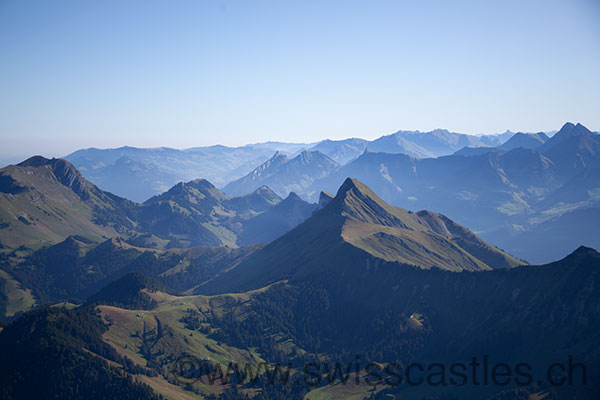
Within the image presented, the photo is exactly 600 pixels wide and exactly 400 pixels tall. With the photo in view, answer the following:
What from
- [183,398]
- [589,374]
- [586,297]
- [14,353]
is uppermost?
[586,297]

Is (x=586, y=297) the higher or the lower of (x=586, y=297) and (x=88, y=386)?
the higher

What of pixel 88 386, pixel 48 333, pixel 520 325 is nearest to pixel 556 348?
pixel 520 325

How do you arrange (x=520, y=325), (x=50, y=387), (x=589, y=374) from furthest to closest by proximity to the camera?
(x=520, y=325), (x=50, y=387), (x=589, y=374)

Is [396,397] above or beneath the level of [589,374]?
beneath

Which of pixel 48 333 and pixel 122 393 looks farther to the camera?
pixel 48 333

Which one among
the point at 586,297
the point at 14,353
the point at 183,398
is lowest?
the point at 183,398

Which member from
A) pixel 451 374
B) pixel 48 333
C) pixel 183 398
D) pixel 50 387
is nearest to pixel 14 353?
pixel 48 333

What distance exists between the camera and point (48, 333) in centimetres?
19362

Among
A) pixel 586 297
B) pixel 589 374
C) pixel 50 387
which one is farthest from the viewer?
pixel 586 297

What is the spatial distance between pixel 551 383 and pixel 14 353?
210281 mm

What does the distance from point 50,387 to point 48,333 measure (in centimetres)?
2827

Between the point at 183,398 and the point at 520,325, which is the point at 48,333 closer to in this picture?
the point at 183,398

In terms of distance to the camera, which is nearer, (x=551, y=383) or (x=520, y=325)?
(x=551, y=383)

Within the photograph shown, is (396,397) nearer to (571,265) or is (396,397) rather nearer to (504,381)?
(504,381)
